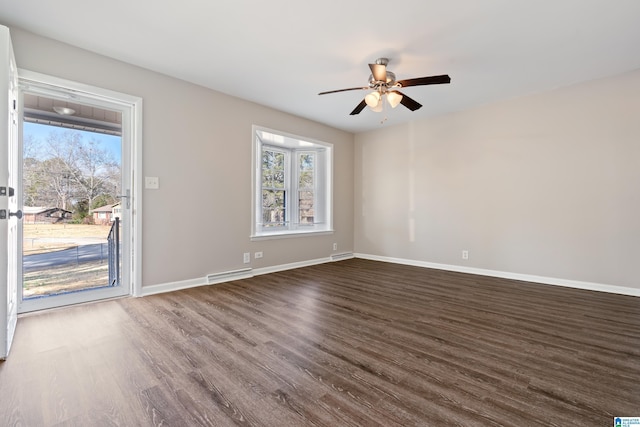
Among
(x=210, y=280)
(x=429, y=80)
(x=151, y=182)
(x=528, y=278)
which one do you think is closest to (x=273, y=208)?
(x=210, y=280)

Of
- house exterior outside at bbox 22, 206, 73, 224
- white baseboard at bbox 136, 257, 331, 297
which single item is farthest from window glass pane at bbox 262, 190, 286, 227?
house exterior outside at bbox 22, 206, 73, 224

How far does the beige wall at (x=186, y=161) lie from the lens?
3.02 metres

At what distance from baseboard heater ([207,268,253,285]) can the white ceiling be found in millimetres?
2466

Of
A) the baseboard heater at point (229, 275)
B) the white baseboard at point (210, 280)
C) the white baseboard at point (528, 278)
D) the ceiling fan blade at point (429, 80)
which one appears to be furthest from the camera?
the baseboard heater at point (229, 275)

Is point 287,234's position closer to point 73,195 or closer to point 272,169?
point 272,169

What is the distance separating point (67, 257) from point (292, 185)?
11.4 feet

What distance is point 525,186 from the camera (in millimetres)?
4156

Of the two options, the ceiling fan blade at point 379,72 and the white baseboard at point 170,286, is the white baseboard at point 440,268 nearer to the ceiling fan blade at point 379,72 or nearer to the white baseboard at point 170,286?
the white baseboard at point 170,286

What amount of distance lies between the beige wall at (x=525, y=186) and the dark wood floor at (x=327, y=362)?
0.86 metres

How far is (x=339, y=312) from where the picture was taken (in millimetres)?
2855

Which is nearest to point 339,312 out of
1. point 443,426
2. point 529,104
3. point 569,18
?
point 443,426

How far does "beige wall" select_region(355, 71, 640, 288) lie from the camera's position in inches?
139

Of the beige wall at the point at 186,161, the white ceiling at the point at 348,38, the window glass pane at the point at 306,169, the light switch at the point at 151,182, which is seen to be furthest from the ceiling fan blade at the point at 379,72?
the window glass pane at the point at 306,169

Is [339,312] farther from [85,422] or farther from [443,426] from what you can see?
[85,422]
